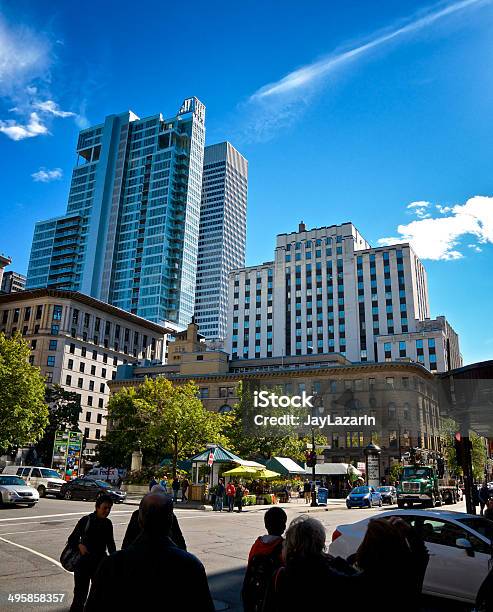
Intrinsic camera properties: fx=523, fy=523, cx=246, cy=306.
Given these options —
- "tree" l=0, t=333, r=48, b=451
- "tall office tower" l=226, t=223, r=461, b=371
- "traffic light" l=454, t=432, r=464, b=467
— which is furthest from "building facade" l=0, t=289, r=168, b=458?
"traffic light" l=454, t=432, r=464, b=467

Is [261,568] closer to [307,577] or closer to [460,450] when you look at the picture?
[307,577]

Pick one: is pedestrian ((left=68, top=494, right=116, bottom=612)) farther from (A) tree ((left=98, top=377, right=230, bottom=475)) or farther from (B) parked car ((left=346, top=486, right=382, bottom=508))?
(A) tree ((left=98, top=377, right=230, bottom=475))

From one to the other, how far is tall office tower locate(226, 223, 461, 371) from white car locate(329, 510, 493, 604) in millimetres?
92774

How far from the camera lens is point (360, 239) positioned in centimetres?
12075

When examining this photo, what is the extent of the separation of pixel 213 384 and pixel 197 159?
103 metres

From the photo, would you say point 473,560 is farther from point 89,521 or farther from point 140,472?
point 140,472

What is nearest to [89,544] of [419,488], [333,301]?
[419,488]

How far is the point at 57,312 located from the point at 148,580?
92285mm

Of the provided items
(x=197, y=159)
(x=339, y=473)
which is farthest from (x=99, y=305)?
(x=197, y=159)

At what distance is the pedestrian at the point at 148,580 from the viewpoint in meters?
2.79

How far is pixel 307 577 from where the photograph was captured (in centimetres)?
336

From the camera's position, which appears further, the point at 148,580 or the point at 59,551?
the point at 59,551

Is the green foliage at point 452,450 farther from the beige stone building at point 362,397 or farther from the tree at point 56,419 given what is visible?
the tree at point 56,419

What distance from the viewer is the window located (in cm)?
8900
